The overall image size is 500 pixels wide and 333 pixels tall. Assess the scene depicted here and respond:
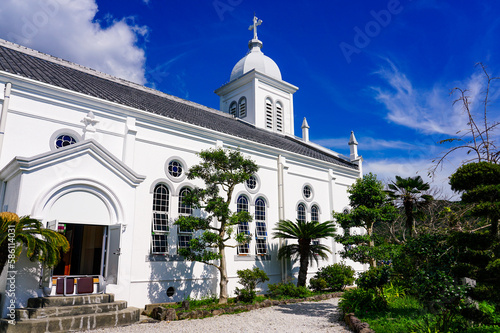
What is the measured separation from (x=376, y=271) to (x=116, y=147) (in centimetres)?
1110

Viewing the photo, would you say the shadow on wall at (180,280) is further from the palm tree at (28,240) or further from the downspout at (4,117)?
the downspout at (4,117)

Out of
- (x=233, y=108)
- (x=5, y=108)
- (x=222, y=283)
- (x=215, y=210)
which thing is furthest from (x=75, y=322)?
(x=233, y=108)

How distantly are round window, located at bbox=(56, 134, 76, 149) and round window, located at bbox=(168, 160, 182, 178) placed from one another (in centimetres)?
424

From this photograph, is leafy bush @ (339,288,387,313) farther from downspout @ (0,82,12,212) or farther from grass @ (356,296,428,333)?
downspout @ (0,82,12,212)

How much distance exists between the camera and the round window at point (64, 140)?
44.9ft

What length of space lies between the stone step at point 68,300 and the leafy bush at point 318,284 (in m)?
10.8

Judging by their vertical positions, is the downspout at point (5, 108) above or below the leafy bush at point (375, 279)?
above

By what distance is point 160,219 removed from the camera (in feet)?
51.0

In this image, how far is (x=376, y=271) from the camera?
39.5 ft

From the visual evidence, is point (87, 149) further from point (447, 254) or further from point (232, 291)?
point (447, 254)

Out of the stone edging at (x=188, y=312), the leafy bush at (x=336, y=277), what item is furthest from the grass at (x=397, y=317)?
the leafy bush at (x=336, y=277)

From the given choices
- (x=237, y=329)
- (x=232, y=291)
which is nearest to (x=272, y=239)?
(x=232, y=291)

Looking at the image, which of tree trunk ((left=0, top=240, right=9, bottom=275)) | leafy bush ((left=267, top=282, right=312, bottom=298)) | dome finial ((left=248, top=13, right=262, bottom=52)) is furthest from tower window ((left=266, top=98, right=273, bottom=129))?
tree trunk ((left=0, top=240, right=9, bottom=275))

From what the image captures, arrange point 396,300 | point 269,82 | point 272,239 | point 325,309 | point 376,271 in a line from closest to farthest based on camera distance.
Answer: point 376,271 → point 396,300 → point 325,309 → point 272,239 → point 269,82
